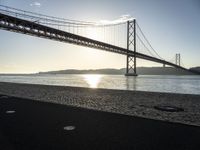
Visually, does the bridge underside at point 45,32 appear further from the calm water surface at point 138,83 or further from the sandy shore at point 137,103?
the sandy shore at point 137,103

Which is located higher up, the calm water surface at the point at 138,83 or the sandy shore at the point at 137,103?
the sandy shore at the point at 137,103

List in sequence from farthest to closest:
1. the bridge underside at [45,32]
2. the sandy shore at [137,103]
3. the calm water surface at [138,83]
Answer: the bridge underside at [45,32], the calm water surface at [138,83], the sandy shore at [137,103]

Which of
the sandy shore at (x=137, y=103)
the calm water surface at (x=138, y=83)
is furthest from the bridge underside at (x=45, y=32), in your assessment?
the sandy shore at (x=137, y=103)

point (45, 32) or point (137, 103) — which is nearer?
point (137, 103)

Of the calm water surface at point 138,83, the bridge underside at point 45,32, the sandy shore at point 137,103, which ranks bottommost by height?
the calm water surface at point 138,83

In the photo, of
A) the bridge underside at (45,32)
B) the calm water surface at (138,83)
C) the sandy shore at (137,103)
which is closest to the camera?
the sandy shore at (137,103)

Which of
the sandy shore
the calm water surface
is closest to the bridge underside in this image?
the calm water surface

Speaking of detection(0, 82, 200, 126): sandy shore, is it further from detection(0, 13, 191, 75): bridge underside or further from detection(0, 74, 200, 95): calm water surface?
detection(0, 13, 191, 75): bridge underside

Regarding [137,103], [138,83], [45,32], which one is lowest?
[138,83]

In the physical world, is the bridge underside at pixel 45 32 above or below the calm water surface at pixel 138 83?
above

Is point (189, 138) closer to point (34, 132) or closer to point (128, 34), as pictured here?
point (34, 132)

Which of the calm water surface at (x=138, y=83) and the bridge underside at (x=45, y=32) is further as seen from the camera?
the bridge underside at (x=45, y=32)

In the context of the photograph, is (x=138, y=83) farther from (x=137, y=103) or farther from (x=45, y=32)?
(x=137, y=103)

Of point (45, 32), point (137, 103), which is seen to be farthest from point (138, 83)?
point (137, 103)
